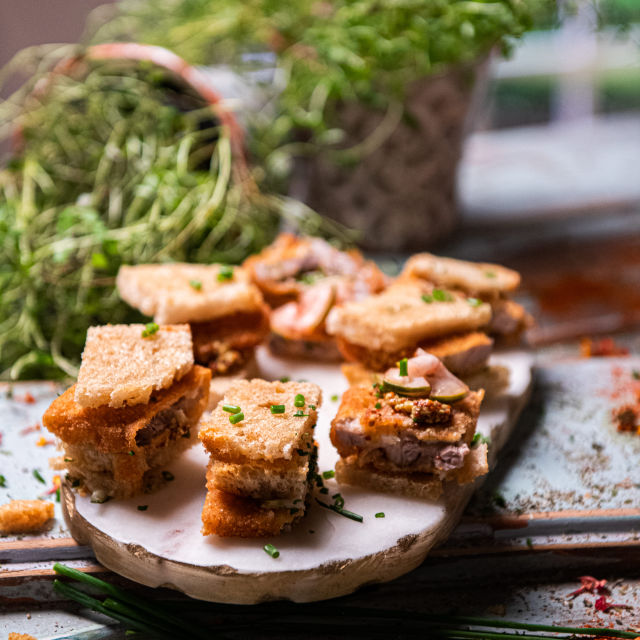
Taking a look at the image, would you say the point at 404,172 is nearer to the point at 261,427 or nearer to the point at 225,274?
the point at 225,274

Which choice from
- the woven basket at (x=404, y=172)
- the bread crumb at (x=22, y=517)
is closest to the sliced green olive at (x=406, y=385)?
the bread crumb at (x=22, y=517)

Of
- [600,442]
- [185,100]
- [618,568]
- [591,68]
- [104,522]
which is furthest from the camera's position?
[591,68]

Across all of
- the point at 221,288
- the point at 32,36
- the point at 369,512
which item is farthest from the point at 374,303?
the point at 32,36

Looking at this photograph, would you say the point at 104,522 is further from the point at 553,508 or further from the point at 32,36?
the point at 32,36

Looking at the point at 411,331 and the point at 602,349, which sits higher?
the point at 411,331

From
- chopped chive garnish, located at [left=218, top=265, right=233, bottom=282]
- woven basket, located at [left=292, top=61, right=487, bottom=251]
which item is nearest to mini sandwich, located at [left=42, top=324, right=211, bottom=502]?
chopped chive garnish, located at [left=218, top=265, right=233, bottom=282]

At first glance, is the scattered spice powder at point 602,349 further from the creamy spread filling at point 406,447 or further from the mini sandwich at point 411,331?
the creamy spread filling at point 406,447

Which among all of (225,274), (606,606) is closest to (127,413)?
(225,274)
